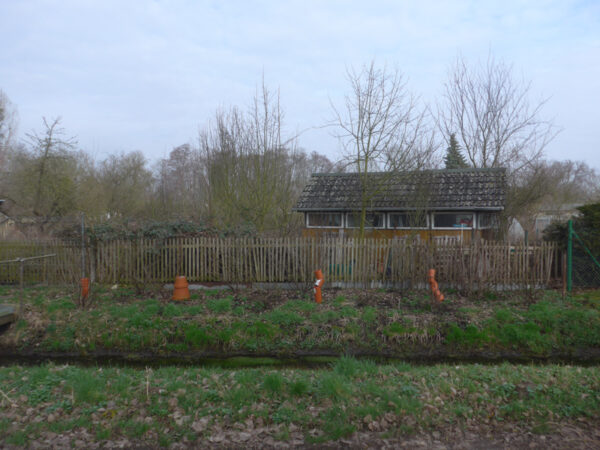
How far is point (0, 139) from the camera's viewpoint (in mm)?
26453

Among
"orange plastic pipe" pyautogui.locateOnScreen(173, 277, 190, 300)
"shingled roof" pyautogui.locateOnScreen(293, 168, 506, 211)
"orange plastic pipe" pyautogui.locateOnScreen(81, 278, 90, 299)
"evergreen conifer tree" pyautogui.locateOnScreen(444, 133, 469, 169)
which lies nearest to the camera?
"orange plastic pipe" pyautogui.locateOnScreen(81, 278, 90, 299)

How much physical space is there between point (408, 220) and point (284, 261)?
6695 millimetres

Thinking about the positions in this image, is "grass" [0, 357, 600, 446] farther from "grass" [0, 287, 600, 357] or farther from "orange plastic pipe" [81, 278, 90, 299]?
"orange plastic pipe" [81, 278, 90, 299]

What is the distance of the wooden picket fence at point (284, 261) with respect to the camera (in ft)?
38.8

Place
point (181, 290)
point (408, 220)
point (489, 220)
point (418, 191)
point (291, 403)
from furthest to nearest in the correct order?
1. point (489, 220)
2. point (408, 220)
3. point (418, 191)
4. point (181, 290)
5. point (291, 403)

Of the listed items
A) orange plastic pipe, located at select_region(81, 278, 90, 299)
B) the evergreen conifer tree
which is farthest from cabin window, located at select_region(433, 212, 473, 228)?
orange plastic pipe, located at select_region(81, 278, 90, 299)

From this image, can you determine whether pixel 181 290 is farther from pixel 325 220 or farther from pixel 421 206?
pixel 325 220

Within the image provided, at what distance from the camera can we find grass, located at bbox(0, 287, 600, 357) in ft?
29.7

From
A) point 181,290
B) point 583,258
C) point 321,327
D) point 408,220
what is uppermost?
point 408,220

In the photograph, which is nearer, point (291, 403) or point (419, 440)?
point (419, 440)

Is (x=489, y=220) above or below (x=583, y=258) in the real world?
above

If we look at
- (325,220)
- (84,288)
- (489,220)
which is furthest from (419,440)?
(489,220)

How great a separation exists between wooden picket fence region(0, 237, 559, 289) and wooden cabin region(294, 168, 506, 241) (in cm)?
326

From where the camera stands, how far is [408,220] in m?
17.2
